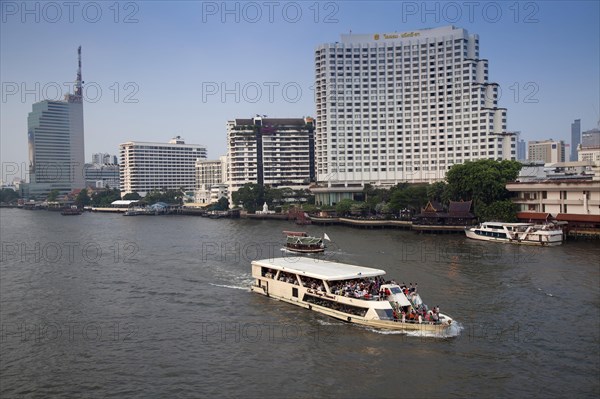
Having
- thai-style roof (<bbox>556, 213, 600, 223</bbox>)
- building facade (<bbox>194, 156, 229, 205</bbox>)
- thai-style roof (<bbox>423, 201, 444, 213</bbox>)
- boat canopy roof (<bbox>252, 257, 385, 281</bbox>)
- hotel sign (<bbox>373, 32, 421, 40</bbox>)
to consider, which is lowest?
boat canopy roof (<bbox>252, 257, 385, 281</bbox>)

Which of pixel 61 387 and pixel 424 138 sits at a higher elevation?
pixel 424 138

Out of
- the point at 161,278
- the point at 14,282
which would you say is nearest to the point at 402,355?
the point at 161,278

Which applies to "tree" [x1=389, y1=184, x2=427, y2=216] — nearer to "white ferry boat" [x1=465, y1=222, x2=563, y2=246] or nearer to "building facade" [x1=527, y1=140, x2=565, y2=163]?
"white ferry boat" [x1=465, y1=222, x2=563, y2=246]

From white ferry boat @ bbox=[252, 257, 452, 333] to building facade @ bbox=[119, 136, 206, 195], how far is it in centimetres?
13499

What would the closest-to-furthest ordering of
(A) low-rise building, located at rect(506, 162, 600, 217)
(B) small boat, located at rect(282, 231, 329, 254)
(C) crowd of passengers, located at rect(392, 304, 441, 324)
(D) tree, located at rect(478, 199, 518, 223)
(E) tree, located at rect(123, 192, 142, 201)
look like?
(C) crowd of passengers, located at rect(392, 304, 441, 324), (B) small boat, located at rect(282, 231, 329, 254), (A) low-rise building, located at rect(506, 162, 600, 217), (D) tree, located at rect(478, 199, 518, 223), (E) tree, located at rect(123, 192, 142, 201)

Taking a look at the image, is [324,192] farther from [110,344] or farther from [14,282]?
[110,344]

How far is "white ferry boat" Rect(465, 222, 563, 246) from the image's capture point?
47.8 meters

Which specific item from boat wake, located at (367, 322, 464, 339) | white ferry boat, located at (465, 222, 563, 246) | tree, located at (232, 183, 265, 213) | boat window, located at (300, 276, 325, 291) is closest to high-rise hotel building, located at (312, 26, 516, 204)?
tree, located at (232, 183, 265, 213)

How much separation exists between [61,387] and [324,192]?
80.3 m

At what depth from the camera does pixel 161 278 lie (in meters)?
36.0

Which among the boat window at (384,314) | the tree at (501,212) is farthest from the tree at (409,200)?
the boat window at (384,314)

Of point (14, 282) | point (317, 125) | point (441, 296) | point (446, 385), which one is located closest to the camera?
point (446, 385)

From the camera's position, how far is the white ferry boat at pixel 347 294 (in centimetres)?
2319

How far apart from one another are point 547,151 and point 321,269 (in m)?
171
